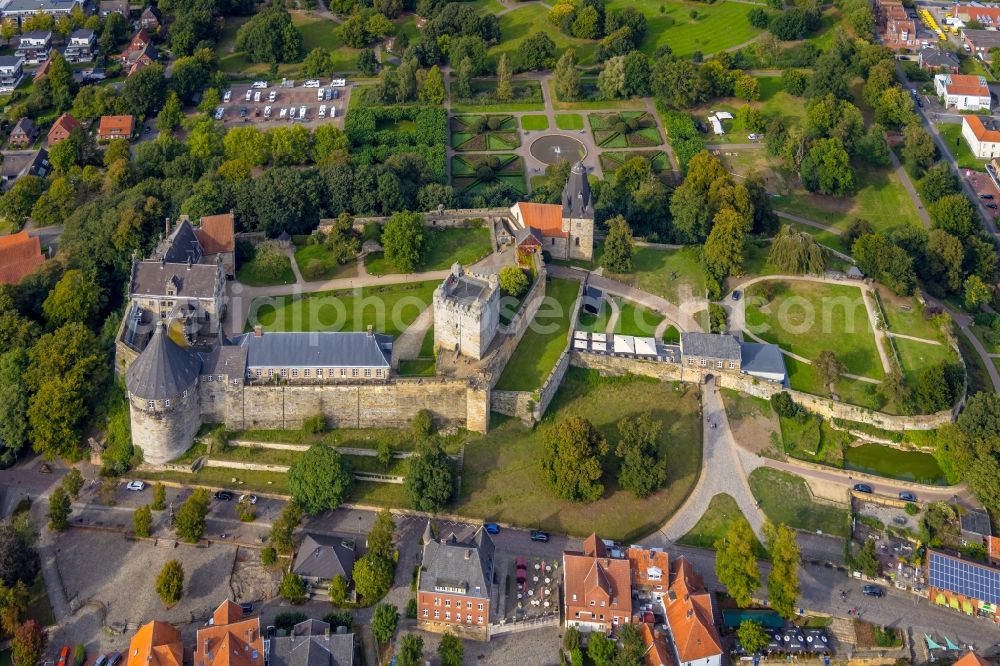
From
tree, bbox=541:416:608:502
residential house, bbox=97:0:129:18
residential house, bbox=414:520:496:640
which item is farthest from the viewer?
residential house, bbox=97:0:129:18

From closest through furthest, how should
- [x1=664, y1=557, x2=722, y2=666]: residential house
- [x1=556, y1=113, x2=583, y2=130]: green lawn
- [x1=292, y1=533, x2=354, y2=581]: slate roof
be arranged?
[x1=664, y1=557, x2=722, y2=666]: residential house, [x1=292, y1=533, x2=354, y2=581]: slate roof, [x1=556, y1=113, x2=583, y2=130]: green lawn

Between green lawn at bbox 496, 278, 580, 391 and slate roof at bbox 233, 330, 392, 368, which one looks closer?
slate roof at bbox 233, 330, 392, 368

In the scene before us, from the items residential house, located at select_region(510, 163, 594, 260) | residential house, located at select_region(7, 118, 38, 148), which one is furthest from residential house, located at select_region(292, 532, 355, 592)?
residential house, located at select_region(7, 118, 38, 148)

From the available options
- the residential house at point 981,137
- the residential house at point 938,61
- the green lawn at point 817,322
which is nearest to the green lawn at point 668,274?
the green lawn at point 817,322

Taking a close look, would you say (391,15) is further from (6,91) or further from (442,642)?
(442,642)

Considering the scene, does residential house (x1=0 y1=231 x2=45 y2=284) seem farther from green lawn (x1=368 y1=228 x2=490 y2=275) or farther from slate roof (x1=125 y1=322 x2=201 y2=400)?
green lawn (x1=368 y1=228 x2=490 y2=275)

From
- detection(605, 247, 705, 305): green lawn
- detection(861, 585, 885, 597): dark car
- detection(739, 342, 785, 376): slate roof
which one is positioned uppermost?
detection(739, 342, 785, 376): slate roof

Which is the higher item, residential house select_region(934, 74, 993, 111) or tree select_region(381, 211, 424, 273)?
tree select_region(381, 211, 424, 273)
